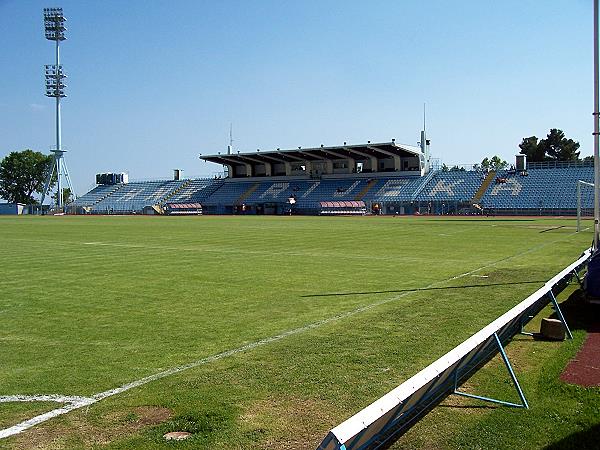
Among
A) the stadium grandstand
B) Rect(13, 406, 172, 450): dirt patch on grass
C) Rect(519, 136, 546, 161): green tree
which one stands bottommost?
Rect(13, 406, 172, 450): dirt patch on grass

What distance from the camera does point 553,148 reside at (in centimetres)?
9962

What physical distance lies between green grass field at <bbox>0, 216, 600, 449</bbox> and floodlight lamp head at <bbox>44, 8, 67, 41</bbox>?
8205 centimetres

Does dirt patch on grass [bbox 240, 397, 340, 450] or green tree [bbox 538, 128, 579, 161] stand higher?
green tree [bbox 538, 128, 579, 161]

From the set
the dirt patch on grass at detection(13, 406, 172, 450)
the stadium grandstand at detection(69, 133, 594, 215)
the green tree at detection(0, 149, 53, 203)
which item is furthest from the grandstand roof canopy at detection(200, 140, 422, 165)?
the dirt patch on grass at detection(13, 406, 172, 450)

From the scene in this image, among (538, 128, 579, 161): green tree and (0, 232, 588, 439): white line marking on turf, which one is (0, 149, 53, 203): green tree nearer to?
(538, 128, 579, 161): green tree

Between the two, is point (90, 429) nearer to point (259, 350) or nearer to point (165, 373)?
point (165, 373)

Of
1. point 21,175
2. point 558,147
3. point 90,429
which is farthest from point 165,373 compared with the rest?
point 21,175

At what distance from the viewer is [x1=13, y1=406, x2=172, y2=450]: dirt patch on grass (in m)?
4.51

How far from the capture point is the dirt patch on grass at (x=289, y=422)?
4.48 meters

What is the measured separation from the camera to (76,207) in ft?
317

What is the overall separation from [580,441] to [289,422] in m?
2.22

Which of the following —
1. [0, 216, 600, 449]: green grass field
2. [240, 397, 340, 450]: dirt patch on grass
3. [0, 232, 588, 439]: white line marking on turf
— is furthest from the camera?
[0, 232, 588, 439]: white line marking on turf

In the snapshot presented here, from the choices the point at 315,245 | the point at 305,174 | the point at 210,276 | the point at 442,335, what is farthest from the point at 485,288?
the point at 305,174

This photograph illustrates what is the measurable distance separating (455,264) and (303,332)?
925cm
